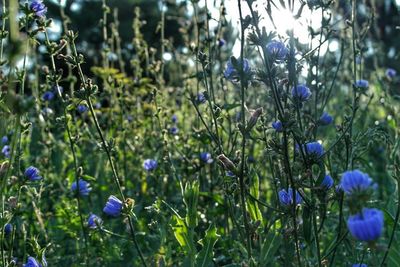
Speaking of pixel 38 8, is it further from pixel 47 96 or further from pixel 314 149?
pixel 47 96

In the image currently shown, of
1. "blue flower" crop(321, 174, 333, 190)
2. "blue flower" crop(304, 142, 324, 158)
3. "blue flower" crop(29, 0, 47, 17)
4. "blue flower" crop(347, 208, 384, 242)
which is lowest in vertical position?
"blue flower" crop(347, 208, 384, 242)

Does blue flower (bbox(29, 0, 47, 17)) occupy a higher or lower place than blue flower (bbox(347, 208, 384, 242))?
higher

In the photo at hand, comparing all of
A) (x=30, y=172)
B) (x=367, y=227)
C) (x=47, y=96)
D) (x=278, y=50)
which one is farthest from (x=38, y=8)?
(x=47, y=96)

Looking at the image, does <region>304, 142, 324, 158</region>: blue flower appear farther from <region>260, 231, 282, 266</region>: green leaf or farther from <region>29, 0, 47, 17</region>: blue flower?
<region>29, 0, 47, 17</region>: blue flower

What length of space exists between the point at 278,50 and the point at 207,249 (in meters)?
0.89

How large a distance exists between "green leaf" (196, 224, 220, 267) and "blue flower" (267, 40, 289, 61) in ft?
2.63

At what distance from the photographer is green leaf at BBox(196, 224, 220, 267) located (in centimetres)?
274

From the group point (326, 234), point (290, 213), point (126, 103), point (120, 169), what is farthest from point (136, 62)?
point (290, 213)

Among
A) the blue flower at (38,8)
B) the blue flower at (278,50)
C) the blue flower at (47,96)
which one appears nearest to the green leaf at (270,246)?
the blue flower at (278,50)

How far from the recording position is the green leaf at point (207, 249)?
2.74 meters

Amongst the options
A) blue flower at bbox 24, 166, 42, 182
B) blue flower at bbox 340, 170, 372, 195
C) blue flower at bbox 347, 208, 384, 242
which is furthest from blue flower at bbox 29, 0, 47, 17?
blue flower at bbox 347, 208, 384, 242

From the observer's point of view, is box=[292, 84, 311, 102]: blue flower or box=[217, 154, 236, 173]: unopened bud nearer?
box=[217, 154, 236, 173]: unopened bud

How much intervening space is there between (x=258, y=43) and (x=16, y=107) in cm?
92

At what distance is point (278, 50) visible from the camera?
244 centimetres
